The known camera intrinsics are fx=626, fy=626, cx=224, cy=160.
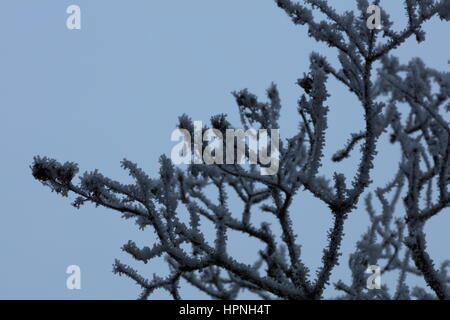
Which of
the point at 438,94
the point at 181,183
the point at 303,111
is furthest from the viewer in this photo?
the point at 438,94

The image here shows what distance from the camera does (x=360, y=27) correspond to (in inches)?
164

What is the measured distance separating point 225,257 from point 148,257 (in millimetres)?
509

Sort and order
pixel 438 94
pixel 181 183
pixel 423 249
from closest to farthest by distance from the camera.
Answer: pixel 423 249 < pixel 181 183 < pixel 438 94
